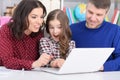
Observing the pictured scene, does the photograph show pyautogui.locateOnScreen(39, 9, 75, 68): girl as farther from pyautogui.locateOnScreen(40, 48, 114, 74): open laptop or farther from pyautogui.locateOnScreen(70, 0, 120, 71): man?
pyautogui.locateOnScreen(40, 48, 114, 74): open laptop

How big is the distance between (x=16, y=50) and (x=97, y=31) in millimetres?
476

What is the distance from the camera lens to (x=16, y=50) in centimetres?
139

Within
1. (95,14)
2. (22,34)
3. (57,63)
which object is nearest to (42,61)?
(57,63)

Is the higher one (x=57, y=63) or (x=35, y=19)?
(x=35, y=19)

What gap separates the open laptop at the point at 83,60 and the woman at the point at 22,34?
20cm

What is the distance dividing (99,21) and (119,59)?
0.24m

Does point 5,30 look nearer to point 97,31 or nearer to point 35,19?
point 35,19

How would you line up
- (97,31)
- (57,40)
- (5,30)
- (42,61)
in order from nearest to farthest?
(42,61)
(5,30)
(57,40)
(97,31)

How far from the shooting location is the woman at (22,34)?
1.31m

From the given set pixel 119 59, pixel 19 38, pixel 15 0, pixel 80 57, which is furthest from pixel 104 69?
pixel 15 0

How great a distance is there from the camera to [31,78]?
0.97m

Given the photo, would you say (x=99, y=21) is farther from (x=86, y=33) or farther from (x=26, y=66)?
(x=26, y=66)

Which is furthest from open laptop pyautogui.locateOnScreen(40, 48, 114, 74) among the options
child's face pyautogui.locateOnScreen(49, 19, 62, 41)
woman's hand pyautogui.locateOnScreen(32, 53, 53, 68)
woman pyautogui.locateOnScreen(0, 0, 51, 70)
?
child's face pyautogui.locateOnScreen(49, 19, 62, 41)

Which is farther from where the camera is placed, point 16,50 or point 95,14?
point 95,14
